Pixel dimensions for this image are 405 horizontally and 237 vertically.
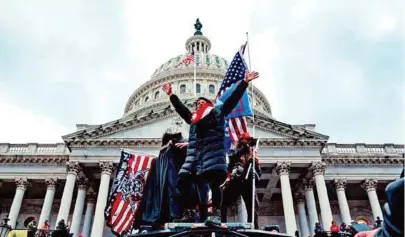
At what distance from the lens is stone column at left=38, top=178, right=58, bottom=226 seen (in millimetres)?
33250

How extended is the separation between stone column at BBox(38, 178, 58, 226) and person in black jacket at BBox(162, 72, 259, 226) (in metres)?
29.5

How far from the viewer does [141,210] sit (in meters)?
7.45

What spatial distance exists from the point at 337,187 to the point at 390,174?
5.42 meters

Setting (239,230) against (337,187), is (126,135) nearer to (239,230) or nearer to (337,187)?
(337,187)

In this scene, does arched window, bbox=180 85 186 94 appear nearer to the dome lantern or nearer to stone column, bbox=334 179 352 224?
the dome lantern

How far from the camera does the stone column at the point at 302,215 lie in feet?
116

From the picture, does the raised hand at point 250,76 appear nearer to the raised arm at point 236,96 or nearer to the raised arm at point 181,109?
the raised arm at point 236,96

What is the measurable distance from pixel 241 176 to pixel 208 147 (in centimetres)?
165

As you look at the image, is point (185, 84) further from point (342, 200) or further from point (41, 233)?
point (41, 233)

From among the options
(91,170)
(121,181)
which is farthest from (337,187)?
(121,181)

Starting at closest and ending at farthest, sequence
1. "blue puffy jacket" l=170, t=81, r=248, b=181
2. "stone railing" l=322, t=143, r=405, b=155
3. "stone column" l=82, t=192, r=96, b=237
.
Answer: "blue puffy jacket" l=170, t=81, r=248, b=181 < "stone column" l=82, t=192, r=96, b=237 < "stone railing" l=322, t=143, r=405, b=155

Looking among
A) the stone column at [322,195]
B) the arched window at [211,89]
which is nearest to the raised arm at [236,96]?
the stone column at [322,195]

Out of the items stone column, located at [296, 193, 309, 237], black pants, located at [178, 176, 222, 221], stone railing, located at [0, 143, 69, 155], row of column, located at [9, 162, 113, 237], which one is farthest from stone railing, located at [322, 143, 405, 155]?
black pants, located at [178, 176, 222, 221]

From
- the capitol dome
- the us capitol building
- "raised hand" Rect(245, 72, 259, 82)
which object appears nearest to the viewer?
"raised hand" Rect(245, 72, 259, 82)
